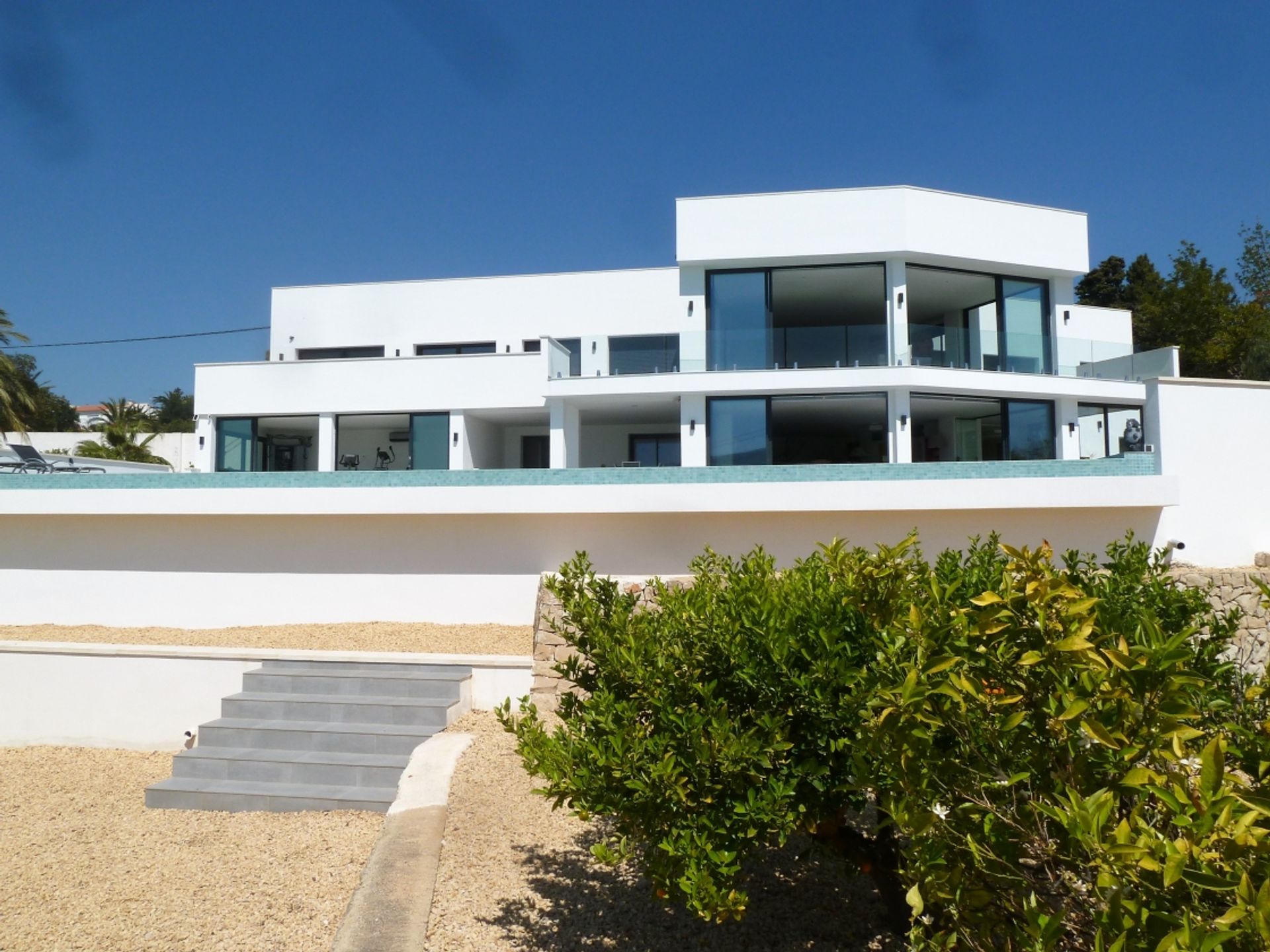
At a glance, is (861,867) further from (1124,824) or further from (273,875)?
(273,875)

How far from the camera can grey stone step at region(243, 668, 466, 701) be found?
9805 millimetres

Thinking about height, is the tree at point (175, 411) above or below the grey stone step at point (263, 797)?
above

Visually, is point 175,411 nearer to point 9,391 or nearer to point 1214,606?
point 9,391

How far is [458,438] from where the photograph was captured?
21781 mm

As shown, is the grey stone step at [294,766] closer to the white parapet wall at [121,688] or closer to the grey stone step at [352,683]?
the grey stone step at [352,683]

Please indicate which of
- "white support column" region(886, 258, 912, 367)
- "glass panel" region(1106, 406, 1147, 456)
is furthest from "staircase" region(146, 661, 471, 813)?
"glass panel" region(1106, 406, 1147, 456)

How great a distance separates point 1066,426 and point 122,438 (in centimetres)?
4267

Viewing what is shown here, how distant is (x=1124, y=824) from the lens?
1821mm

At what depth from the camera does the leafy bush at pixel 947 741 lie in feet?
6.26

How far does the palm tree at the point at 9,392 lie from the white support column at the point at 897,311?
960 inches

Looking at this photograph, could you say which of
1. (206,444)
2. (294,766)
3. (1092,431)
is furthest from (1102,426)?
(206,444)

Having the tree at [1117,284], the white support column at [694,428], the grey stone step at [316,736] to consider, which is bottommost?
the grey stone step at [316,736]

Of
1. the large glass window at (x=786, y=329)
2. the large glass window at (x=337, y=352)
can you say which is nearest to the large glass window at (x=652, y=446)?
the large glass window at (x=786, y=329)

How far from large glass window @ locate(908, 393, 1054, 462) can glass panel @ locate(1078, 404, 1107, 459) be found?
437cm
